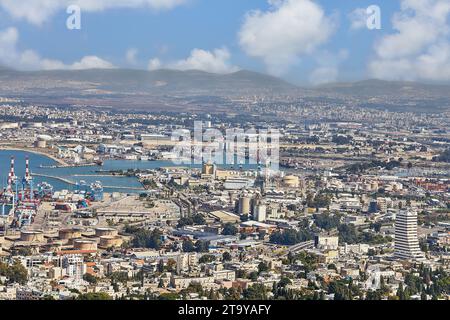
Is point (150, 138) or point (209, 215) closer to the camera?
point (209, 215)

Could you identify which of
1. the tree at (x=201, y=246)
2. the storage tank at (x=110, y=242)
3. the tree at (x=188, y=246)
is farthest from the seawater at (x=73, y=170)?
the tree at (x=188, y=246)

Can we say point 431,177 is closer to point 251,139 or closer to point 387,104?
point 251,139

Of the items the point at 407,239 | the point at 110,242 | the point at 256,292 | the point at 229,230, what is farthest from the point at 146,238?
the point at 256,292

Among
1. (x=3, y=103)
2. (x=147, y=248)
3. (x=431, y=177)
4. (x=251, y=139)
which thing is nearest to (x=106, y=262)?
(x=147, y=248)

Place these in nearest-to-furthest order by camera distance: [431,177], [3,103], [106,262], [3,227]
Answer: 1. [106,262]
2. [3,227]
3. [431,177]
4. [3,103]

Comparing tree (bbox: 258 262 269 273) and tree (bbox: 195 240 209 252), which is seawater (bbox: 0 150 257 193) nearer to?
tree (bbox: 195 240 209 252)

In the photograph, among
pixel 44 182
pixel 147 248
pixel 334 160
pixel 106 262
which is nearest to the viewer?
pixel 106 262
